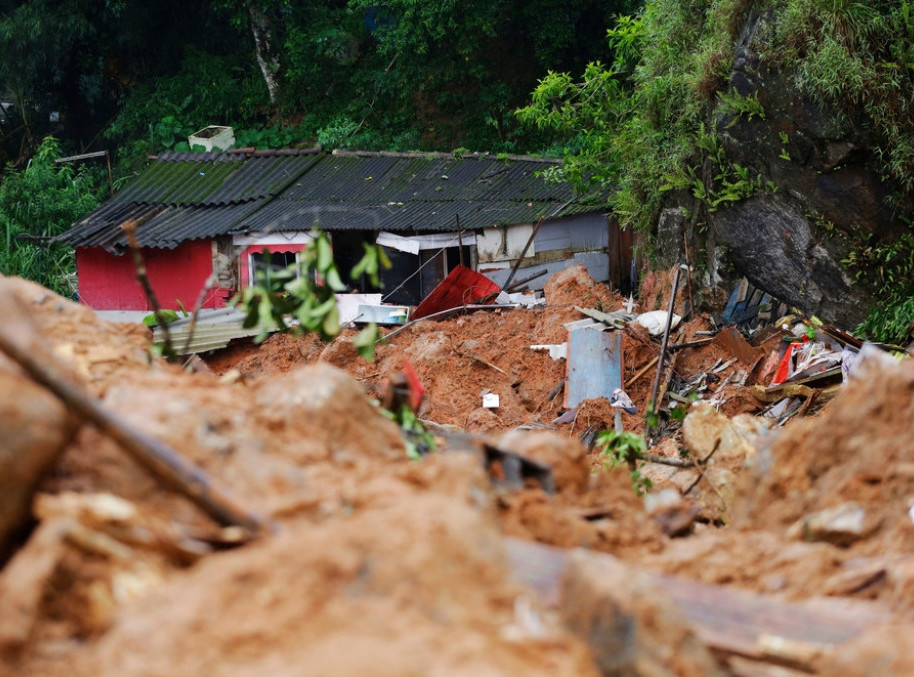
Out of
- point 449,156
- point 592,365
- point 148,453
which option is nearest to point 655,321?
point 592,365

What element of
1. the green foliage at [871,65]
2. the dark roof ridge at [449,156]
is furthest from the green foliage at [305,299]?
the dark roof ridge at [449,156]

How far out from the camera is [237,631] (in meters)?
2.50

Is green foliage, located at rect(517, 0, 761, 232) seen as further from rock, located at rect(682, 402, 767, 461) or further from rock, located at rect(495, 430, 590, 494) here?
rock, located at rect(495, 430, 590, 494)

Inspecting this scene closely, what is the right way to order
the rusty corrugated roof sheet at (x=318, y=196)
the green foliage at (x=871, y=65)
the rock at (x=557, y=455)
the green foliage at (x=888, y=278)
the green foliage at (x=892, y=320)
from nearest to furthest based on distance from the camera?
the rock at (x=557, y=455) → the green foliage at (x=871, y=65) → the green foliage at (x=892, y=320) → the green foliage at (x=888, y=278) → the rusty corrugated roof sheet at (x=318, y=196)

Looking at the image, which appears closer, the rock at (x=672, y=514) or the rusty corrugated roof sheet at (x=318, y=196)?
the rock at (x=672, y=514)

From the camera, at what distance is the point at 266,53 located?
2767 cm

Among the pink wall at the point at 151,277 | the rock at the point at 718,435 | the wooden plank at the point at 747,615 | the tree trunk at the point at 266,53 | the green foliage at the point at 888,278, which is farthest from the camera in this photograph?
the tree trunk at the point at 266,53

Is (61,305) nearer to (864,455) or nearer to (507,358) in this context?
(864,455)

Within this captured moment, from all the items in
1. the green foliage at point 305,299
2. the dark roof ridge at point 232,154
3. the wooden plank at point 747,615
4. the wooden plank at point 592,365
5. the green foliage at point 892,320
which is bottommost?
the wooden plank at point 592,365

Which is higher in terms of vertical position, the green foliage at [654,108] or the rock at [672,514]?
the green foliage at [654,108]

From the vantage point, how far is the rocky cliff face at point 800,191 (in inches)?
472

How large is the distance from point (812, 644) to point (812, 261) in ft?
34.5

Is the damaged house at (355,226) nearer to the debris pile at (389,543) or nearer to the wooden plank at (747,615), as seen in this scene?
the debris pile at (389,543)

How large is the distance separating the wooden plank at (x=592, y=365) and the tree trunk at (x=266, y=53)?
16582 millimetres
